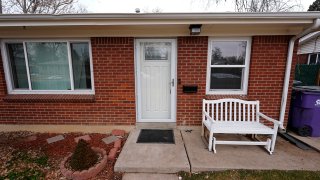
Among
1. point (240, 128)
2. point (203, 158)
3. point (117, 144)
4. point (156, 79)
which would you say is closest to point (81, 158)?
point (117, 144)

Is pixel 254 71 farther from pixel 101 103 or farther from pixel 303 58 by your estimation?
pixel 303 58

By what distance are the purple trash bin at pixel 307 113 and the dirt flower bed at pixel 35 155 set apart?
4.14 metres

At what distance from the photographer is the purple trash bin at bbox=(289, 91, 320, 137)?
3838mm

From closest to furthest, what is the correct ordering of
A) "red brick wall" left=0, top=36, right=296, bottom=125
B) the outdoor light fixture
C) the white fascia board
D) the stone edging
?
the stone edging < the white fascia board < the outdoor light fixture < "red brick wall" left=0, top=36, right=296, bottom=125

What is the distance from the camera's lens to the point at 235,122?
3.70 m

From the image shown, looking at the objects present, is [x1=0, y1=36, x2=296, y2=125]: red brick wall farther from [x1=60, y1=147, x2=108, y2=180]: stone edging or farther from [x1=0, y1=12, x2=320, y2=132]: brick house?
[x1=60, y1=147, x2=108, y2=180]: stone edging

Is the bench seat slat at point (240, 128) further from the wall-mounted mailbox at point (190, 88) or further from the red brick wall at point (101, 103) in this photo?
the red brick wall at point (101, 103)

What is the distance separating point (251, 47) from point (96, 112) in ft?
13.0

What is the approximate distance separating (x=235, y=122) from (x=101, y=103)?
3099mm

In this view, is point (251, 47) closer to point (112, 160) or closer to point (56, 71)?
point (112, 160)

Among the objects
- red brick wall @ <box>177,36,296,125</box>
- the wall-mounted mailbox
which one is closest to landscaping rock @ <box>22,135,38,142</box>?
red brick wall @ <box>177,36,296,125</box>

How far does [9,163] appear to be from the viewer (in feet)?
9.99

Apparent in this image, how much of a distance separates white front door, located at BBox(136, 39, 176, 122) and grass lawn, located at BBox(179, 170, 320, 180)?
5.79ft

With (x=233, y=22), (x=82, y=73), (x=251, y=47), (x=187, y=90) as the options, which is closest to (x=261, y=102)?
(x=251, y=47)
